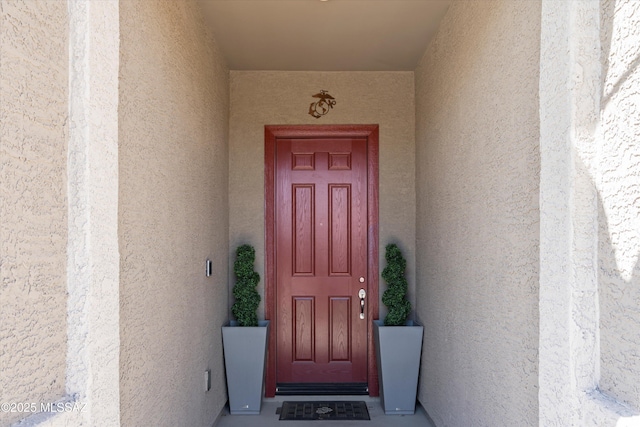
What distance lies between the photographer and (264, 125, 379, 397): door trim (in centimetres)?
404

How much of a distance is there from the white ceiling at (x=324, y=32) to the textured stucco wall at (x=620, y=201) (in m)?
1.91

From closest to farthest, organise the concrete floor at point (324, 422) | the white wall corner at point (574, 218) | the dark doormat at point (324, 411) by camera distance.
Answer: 1. the white wall corner at point (574, 218)
2. the concrete floor at point (324, 422)
3. the dark doormat at point (324, 411)

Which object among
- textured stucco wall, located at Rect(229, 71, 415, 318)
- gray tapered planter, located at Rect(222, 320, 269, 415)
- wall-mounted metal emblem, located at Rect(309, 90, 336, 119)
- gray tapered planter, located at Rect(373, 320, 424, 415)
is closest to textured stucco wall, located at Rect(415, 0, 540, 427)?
gray tapered planter, located at Rect(373, 320, 424, 415)

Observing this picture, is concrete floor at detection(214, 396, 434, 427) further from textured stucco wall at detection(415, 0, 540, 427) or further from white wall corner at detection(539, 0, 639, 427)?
white wall corner at detection(539, 0, 639, 427)

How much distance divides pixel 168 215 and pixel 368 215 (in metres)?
2.16

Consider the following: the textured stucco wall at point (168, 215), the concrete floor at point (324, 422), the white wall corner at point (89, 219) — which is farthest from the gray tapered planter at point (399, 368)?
the white wall corner at point (89, 219)

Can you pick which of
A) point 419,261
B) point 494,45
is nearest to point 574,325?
point 494,45

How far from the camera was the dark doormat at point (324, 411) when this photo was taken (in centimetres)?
358

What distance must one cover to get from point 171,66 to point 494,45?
1643 mm

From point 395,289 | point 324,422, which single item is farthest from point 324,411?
point 395,289

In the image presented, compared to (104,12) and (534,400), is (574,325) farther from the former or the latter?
(104,12)

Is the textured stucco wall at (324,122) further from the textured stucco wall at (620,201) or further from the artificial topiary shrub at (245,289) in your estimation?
the textured stucco wall at (620,201)

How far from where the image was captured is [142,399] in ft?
6.40

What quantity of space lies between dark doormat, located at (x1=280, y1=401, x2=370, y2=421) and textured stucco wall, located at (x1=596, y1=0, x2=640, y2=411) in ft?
8.77
